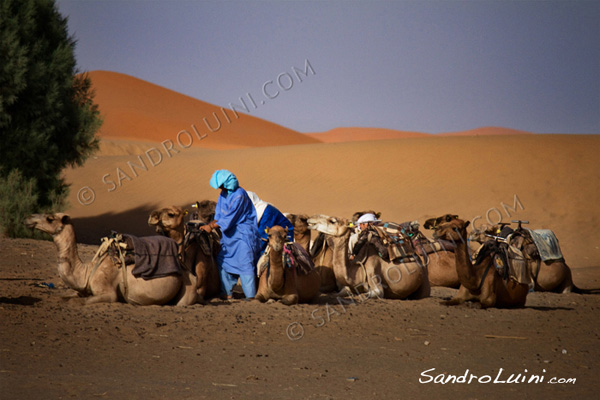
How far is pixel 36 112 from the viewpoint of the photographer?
18.4 m

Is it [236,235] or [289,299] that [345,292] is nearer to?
[289,299]

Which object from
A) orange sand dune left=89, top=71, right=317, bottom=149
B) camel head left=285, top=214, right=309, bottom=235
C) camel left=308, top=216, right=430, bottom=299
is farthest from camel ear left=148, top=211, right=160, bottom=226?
orange sand dune left=89, top=71, right=317, bottom=149

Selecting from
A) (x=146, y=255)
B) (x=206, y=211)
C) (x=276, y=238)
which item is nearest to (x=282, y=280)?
(x=276, y=238)

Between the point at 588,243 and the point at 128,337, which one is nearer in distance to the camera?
the point at 128,337

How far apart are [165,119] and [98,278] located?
107 m

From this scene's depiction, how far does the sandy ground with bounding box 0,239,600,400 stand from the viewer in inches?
215

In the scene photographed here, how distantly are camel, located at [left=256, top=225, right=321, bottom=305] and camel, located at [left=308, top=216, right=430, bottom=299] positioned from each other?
2.16 feet

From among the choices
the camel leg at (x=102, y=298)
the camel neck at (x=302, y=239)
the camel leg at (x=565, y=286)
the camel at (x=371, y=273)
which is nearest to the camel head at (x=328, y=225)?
the camel at (x=371, y=273)

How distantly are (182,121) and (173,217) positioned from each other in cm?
10941

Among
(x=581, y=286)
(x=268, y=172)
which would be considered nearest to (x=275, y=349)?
(x=581, y=286)

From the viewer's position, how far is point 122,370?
588 centimetres

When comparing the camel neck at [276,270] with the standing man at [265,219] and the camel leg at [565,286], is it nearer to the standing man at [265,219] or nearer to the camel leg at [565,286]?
the standing man at [265,219]

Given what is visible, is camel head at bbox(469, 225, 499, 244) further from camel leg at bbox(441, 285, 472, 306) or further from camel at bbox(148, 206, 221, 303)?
camel at bbox(148, 206, 221, 303)

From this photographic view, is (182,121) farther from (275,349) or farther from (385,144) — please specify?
(275,349)
